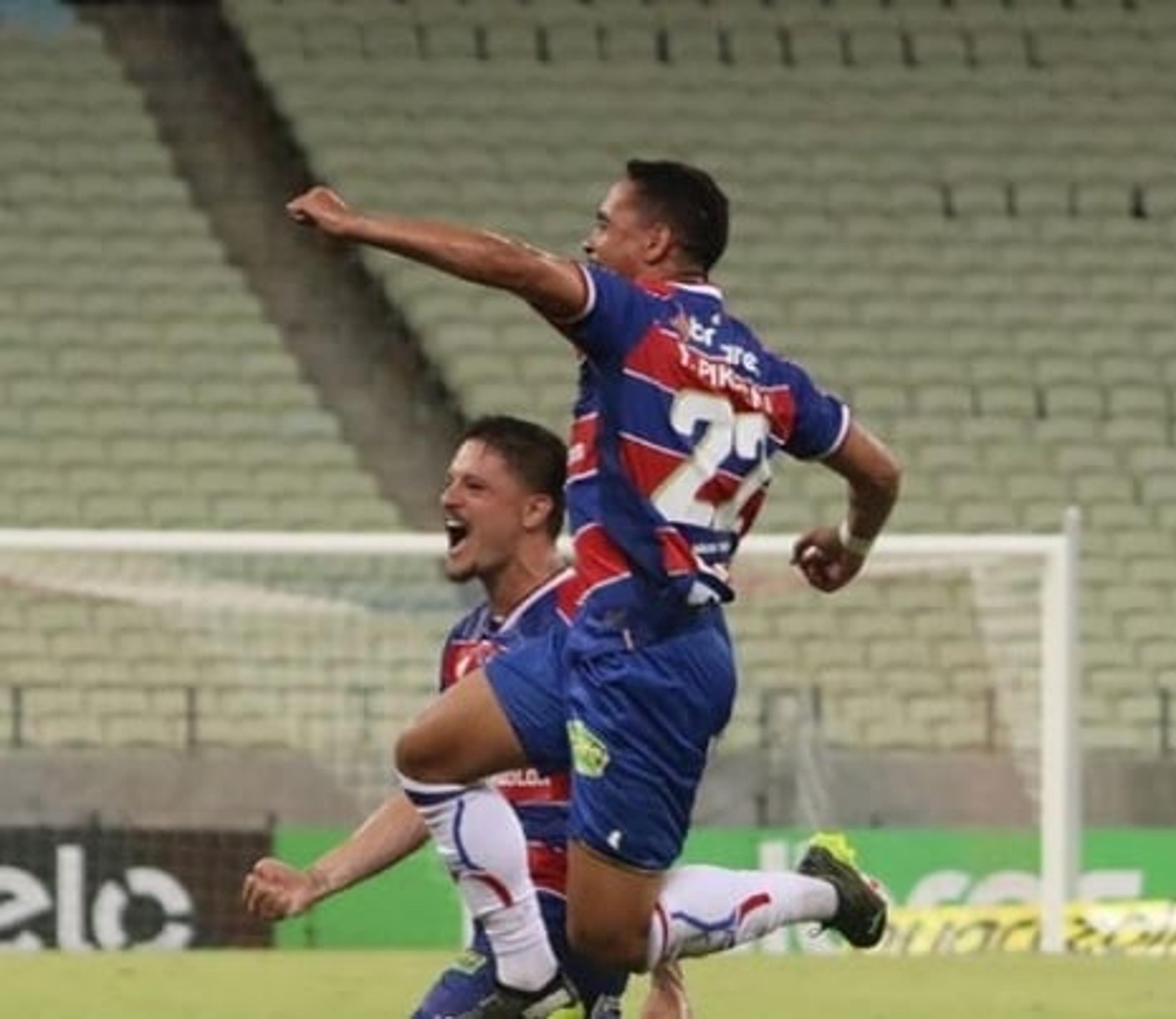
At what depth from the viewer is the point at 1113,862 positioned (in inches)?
473

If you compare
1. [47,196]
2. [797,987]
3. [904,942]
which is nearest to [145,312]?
[47,196]

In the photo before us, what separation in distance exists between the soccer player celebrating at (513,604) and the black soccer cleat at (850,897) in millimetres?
329

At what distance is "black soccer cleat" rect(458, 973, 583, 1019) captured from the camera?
6.53 metres

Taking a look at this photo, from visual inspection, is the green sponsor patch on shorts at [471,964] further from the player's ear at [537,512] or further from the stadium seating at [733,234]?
the stadium seating at [733,234]

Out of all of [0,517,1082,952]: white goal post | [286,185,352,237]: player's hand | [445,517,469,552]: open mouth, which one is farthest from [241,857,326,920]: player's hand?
[0,517,1082,952]: white goal post

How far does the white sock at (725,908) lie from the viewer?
659 centimetres

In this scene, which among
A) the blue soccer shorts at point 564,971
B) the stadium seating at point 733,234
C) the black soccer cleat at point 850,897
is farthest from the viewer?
the stadium seating at point 733,234

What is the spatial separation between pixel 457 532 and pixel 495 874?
0.66m

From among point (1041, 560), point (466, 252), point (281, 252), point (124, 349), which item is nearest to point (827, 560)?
point (466, 252)

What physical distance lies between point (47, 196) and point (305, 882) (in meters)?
10.5

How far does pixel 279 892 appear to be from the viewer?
20.9 ft

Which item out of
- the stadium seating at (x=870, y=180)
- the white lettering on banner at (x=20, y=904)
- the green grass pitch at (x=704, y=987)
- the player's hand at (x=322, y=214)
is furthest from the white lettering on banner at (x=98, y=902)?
the player's hand at (x=322, y=214)

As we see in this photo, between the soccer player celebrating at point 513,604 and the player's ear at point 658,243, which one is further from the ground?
the player's ear at point 658,243

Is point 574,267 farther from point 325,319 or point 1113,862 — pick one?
point 325,319
